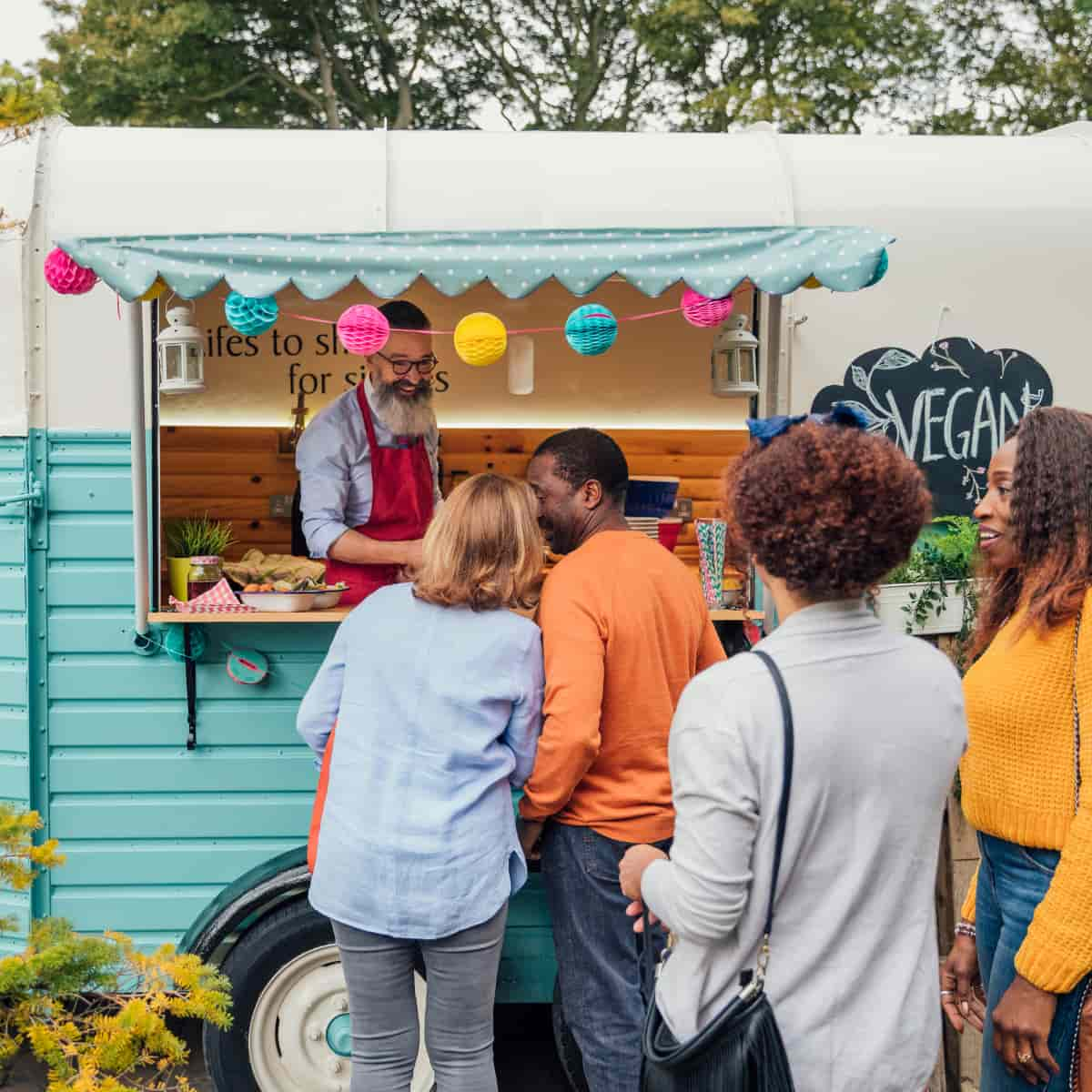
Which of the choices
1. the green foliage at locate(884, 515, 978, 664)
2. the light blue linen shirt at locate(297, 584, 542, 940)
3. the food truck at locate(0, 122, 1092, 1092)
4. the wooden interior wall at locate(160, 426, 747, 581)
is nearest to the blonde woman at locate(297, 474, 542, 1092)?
the light blue linen shirt at locate(297, 584, 542, 940)

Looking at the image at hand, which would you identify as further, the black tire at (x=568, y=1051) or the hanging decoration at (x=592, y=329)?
the black tire at (x=568, y=1051)

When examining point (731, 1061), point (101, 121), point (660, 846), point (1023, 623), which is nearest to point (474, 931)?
point (660, 846)

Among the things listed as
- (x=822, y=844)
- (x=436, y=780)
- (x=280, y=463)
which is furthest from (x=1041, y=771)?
(x=280, y=463)

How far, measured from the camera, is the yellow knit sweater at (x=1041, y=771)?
217cm

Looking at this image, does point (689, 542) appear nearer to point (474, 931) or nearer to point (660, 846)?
point (660, 846)

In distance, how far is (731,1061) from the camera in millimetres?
1835

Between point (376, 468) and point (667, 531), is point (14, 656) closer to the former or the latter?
point (376, 468)

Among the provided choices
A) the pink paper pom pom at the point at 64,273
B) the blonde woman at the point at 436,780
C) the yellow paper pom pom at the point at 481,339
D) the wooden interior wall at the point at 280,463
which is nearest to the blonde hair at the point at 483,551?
the blonde woman at the point at 436,780

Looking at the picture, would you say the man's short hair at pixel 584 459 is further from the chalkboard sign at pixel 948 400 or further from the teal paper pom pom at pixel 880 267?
the chalkboard sign at pixel 948 400

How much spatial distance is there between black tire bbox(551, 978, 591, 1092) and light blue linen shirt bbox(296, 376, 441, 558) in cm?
168

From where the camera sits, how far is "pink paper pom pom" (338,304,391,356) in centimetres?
344

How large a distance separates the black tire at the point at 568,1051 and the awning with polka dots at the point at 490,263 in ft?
7.01

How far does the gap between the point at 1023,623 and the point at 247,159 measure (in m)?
2.79

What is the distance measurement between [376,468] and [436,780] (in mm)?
2011
